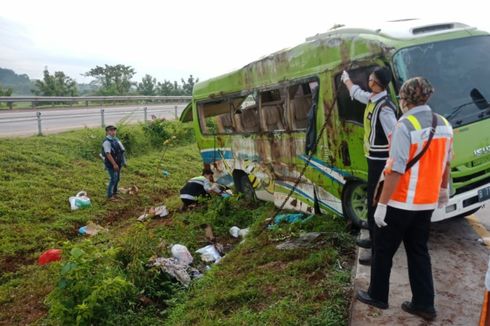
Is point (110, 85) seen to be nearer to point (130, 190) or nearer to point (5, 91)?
point (5, 91)

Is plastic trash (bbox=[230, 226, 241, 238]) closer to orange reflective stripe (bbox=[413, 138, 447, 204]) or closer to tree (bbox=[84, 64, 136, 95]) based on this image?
orange reflective stripe (bbox=[413, 138, 447, 204])

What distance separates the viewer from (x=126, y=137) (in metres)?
14.9

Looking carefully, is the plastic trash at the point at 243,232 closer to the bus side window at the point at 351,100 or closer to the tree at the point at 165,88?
the bus side window at the point at 351,100

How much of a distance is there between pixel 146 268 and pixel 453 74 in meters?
4.25

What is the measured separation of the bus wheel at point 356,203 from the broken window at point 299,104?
4.25 feet

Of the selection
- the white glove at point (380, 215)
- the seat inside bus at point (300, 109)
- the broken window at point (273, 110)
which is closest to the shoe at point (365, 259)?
the white glove at point (380, 215)

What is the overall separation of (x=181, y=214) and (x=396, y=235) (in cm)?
573

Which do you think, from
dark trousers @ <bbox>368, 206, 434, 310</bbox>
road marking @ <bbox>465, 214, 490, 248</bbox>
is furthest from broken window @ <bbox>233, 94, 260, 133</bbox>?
dark trousers @ <bbox>368, 206, 434, 310</bbox>

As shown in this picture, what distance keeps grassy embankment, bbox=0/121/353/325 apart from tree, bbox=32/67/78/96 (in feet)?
76.6

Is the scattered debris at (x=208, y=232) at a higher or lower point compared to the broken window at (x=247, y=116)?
lower

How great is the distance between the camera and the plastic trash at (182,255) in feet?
19.6

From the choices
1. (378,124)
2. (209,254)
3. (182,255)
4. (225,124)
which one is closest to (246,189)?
(225,124)

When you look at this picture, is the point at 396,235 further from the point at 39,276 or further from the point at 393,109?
the point at 39,276

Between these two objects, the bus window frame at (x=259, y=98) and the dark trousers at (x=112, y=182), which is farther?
the dark trousers at (x=112, y=182)
